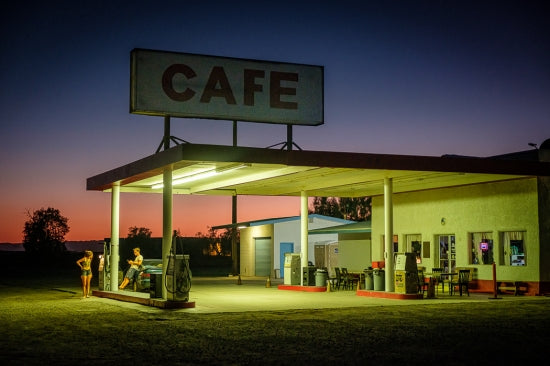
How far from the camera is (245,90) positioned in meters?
21.8

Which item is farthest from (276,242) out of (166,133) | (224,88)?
(166,133)

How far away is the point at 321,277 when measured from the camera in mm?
27000

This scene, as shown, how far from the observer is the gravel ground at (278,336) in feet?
35.5

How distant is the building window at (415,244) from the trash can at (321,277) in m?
4.25

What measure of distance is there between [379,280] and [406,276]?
6.13 ft

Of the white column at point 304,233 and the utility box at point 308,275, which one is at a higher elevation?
the white column at point 304,233

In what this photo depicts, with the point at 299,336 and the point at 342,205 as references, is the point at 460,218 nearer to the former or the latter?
the point at 299,336

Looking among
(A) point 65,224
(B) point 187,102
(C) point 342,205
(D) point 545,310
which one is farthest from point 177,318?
(A) point 65,224

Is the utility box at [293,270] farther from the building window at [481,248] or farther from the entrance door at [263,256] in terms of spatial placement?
the entrance door at [263,256]

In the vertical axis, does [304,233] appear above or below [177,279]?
above

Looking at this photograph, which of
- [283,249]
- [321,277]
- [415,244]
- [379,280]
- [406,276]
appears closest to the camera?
[406,276]

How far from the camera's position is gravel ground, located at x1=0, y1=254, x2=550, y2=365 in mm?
10828

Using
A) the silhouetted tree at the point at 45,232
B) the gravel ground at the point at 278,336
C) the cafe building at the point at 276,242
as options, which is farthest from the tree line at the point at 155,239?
the gravel ground at the point at 278,336

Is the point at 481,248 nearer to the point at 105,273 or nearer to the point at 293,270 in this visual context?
the point at 293,270
